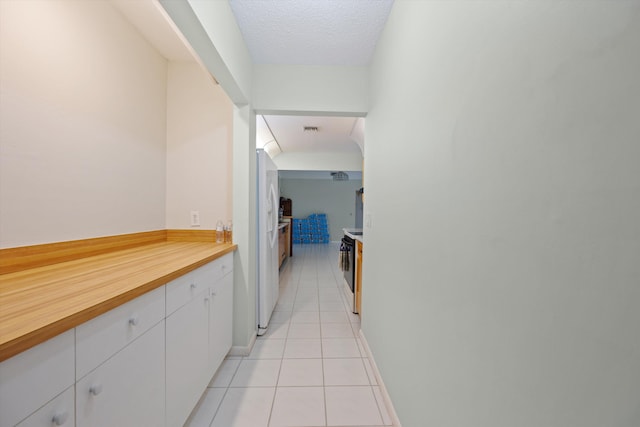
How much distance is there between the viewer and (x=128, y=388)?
89 cm

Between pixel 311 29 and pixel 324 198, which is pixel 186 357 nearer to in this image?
pixel 311 29

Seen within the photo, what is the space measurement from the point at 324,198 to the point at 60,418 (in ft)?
28.0

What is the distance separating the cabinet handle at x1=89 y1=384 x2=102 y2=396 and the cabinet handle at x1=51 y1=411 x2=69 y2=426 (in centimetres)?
7

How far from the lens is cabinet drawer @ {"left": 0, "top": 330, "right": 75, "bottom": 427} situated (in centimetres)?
55

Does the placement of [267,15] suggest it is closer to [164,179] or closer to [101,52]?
[101,52]

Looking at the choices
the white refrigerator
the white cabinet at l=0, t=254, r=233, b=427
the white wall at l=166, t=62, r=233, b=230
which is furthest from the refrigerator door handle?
the white cabinet at l=0, t=254, r=233, b=427

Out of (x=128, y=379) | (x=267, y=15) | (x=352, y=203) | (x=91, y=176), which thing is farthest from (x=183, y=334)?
(x=352, y=203)

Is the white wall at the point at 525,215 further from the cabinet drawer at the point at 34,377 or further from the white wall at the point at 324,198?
the white wall at the point at 324,198

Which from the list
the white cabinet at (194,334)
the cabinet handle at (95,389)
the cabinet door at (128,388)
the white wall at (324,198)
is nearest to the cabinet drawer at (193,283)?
the white cabinet at (194,334)

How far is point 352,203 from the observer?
9125mm

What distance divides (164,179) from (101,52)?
36.6 inches

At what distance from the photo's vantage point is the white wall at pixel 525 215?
1.32ft

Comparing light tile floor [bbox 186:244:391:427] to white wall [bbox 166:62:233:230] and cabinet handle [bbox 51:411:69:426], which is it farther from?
white wall [bbox 166:62:233:230]

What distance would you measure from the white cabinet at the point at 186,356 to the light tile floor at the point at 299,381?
10.0 inches
